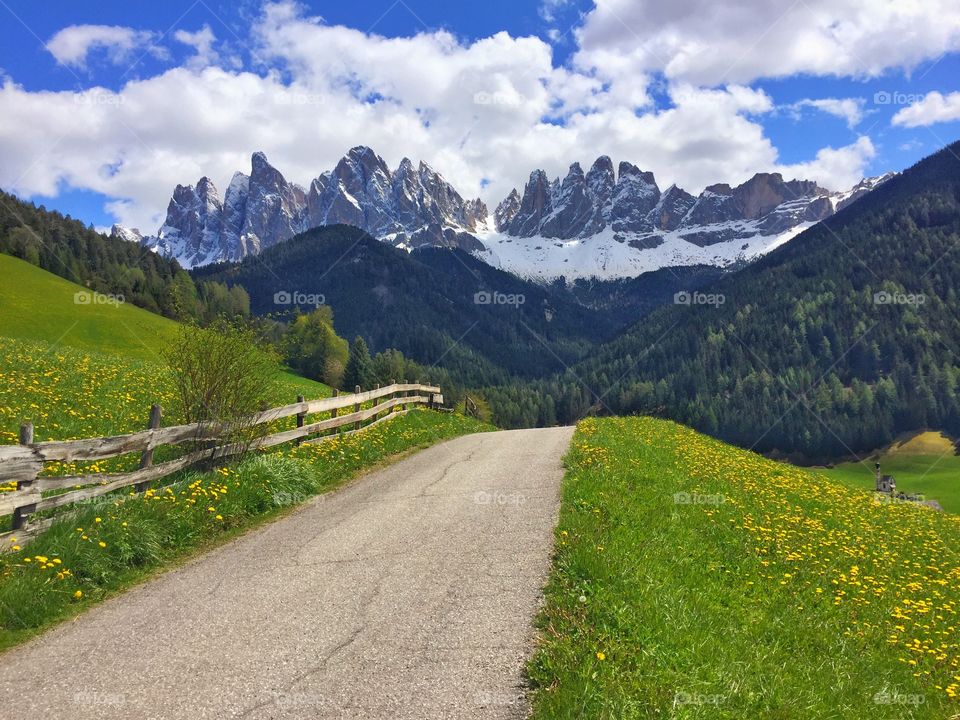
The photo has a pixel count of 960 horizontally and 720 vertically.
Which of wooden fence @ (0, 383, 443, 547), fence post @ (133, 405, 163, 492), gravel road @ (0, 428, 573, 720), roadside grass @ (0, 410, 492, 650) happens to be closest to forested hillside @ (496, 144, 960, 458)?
wooden fence @ (0, 383, 443, 547)

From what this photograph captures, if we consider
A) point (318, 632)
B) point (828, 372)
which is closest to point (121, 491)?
point (318, 632)

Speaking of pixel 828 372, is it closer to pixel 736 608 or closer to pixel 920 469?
pixel 920 469

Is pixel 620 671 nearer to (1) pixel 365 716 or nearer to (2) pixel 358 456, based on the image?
(1) pixel 365 716

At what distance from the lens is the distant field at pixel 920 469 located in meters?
63.7

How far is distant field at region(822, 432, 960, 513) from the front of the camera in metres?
63.7

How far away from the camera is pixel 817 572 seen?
33.1 feet

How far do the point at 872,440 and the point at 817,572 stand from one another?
5997 inches

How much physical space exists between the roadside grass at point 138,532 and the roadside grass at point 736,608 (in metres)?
6.18

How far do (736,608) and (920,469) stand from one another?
4496 inches

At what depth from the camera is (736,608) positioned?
8289 millimetres

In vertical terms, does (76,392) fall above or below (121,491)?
above

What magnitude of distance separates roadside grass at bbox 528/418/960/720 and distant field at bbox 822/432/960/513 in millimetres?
40201

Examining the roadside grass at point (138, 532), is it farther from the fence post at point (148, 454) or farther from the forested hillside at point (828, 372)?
the forested hillside at point (828, 372)

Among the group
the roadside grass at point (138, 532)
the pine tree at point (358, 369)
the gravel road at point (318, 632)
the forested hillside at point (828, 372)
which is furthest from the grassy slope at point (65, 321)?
the forested hillside at point (828, 372)
